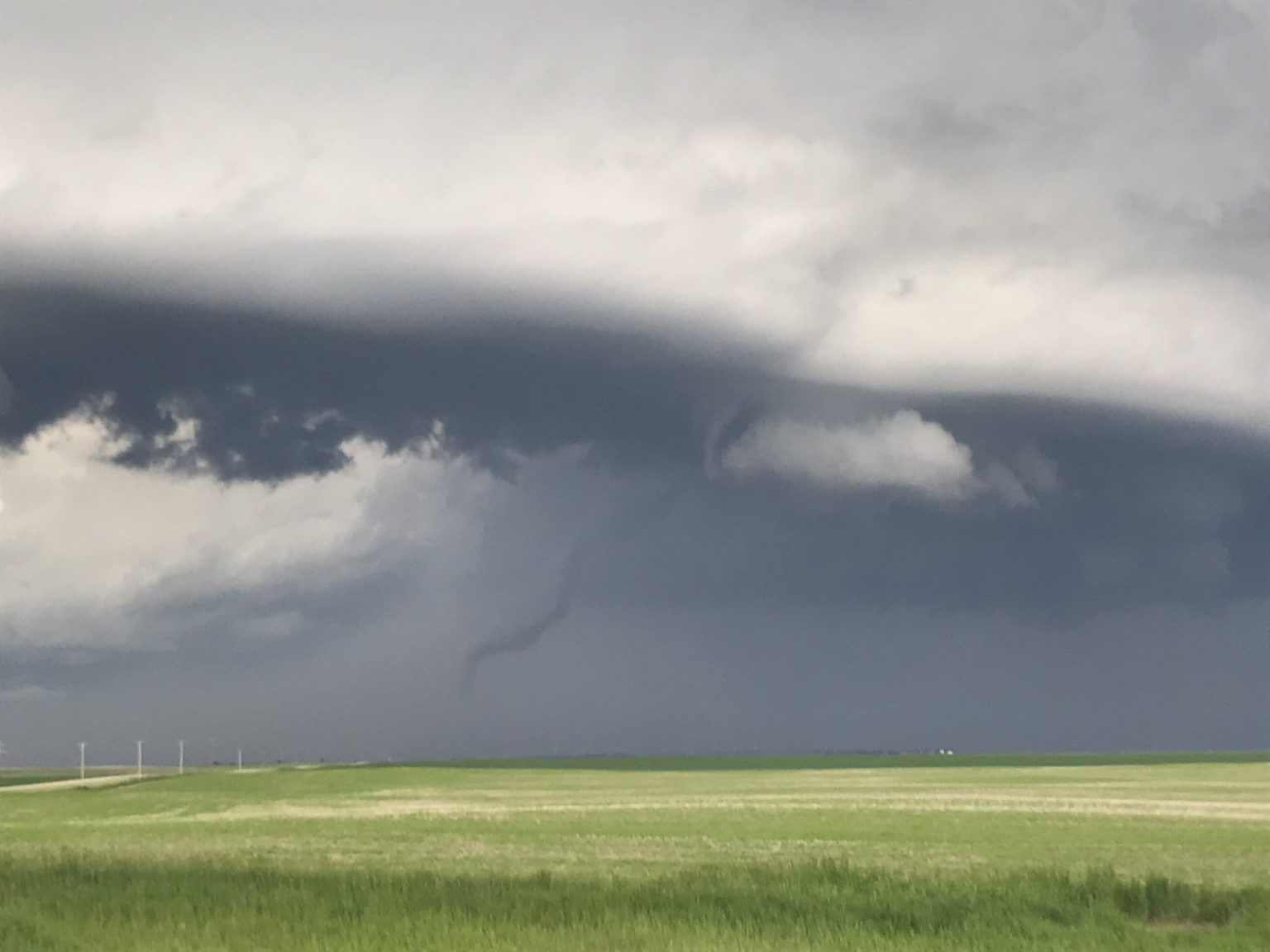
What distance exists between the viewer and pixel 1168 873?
44500mm

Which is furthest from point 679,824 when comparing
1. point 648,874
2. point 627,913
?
point 627,913

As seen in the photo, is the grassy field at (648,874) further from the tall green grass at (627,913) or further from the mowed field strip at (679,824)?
the mowed field strip at (679,824)

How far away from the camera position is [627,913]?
98.8 ft

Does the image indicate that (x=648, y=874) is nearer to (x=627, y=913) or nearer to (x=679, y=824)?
(x=627, y=913)

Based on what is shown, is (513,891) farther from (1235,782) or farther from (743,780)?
(743,780)

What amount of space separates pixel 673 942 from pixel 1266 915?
12.8 meters

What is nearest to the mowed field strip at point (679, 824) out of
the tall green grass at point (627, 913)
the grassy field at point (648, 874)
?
the grassy field at point (648, 874)

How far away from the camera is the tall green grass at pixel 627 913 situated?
26.9m

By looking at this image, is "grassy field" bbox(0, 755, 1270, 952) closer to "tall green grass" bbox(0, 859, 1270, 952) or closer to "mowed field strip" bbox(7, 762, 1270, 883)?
"tall green grass" bbox(0, 859, 1270, 952)

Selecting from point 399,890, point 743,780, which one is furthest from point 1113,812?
point 743,780

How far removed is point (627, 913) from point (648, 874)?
44.2 ft

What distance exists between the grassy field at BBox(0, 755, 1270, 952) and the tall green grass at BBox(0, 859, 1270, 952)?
0.10 m

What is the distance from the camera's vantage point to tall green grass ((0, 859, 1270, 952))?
2694 centimetres

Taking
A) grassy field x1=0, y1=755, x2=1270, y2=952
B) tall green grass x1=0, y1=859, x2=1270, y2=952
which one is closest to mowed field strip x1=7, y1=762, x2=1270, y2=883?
grassy field x1=0, y1=755, x2=1270, y2=952
